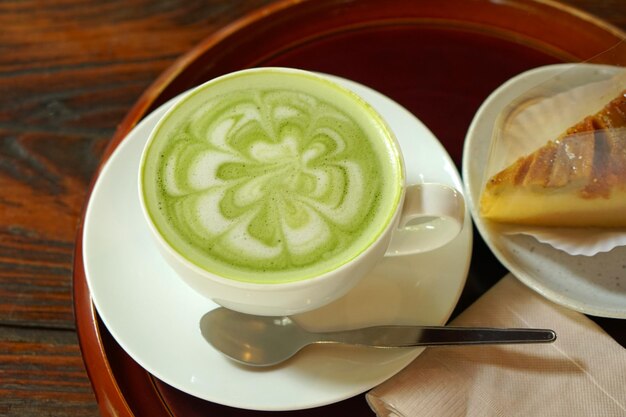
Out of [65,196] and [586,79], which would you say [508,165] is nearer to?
[586,79]

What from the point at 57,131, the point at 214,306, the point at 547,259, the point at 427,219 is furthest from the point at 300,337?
the point at 57,131

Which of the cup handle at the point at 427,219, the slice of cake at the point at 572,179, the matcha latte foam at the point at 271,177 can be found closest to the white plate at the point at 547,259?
the slice of cake at the point at 572,179

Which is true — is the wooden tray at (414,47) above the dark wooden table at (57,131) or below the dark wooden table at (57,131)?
above

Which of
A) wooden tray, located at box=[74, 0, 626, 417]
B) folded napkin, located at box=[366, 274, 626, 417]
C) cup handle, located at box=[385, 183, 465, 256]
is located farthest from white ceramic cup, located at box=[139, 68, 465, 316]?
wooden tray, located at box=[74, 0, 626, 417]

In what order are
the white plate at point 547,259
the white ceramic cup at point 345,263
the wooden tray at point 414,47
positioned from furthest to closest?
1. the wooden tray at point 414,47
2. the white plate at point 547,259
3. the white ceramic cup at point 345,263

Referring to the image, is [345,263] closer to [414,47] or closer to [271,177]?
[271,177]

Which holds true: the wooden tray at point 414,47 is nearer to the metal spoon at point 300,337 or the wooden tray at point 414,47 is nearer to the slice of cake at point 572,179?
the slice of cake at point 572,179
